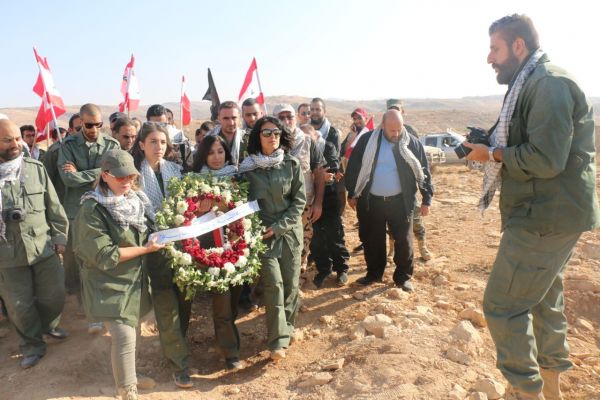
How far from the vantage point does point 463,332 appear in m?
3.97

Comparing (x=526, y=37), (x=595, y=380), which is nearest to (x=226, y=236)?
(x=526, y=37)

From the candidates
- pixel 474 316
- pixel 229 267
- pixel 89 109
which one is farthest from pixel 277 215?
pixel 89 109

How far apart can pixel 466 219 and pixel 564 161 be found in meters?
6.68

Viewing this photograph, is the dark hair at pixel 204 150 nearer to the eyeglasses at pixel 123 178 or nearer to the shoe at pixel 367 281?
the eyeglasses at pixel 123 178

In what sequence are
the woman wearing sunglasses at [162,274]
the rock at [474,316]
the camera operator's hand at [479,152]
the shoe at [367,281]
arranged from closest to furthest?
the camera operator's hand at [479,152]
the woman wearing sunglasses at [162,274]
the rock at [474,316]
the shoe at [367,281]

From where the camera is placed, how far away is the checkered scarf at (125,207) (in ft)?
10.9

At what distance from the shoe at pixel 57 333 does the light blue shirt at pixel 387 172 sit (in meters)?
3.53

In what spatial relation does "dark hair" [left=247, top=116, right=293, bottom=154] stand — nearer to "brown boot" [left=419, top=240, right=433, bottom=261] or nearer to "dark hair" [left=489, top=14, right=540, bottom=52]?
"dark hair" [left=489, top=14, right=540, bottom=52]

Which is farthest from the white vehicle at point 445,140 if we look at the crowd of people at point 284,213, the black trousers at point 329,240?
the black trousers at point 329,240

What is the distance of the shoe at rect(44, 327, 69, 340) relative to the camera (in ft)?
15.2

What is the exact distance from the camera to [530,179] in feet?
9.17

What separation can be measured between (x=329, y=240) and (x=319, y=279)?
484 millimetres

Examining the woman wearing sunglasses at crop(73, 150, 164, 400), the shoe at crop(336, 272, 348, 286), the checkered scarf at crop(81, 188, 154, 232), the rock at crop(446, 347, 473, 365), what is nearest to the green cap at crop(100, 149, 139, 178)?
the woman wearing sunglasses at crop(73, 150, 164, 400)

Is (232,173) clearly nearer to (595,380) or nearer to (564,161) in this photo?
(564,161)
